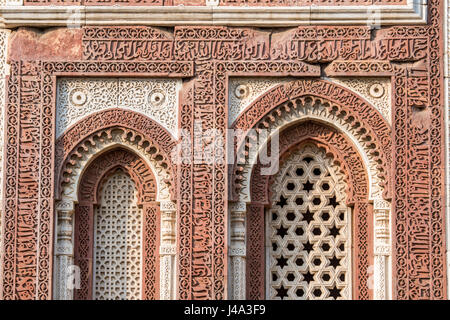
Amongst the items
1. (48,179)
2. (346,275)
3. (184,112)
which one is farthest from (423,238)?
(48,179)

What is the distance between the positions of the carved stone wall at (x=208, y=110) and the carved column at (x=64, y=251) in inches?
6.5

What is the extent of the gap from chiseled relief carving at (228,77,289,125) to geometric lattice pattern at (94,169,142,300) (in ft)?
4.52

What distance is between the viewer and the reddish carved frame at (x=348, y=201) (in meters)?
13.9

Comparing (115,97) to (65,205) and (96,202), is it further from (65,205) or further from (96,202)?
(65,205)

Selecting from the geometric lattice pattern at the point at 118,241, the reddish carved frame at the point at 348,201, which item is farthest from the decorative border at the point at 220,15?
the geometric lattice pattern at the point at 118,241

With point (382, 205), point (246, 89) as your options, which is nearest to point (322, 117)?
point (246, 89)

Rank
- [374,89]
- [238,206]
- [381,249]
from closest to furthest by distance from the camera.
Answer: [381,249]
[238,206]
[374,89]

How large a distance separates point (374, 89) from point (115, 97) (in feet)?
8.75

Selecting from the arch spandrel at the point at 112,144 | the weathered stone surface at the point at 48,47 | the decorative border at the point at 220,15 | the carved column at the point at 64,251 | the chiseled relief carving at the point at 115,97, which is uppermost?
the decorative border at the point at 220,15

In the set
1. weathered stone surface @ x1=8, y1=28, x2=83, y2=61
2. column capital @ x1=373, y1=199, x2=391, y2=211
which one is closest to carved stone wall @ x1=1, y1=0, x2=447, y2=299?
weathered stone surface @ x1=8, y1=28, x2=83, y2=61

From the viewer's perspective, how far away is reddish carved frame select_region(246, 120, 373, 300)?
13.9 metres

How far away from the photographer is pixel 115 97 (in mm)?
14086

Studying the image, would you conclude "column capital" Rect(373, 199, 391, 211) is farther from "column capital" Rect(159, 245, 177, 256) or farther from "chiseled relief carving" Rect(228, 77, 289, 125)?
"column capital" Rect(159, 245, 177, 256)

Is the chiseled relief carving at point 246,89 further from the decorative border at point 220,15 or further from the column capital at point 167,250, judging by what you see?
the column capital at point 167,250
